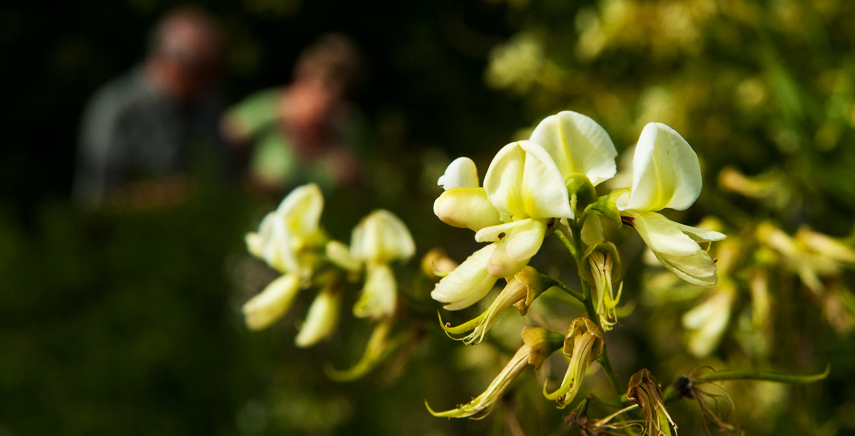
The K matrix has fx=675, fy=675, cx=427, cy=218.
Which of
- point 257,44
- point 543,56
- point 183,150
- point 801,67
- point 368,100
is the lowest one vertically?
point 368,100

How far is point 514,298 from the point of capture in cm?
41

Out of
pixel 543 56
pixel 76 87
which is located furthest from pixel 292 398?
pixel 76 87

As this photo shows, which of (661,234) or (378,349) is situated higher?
(661,234)

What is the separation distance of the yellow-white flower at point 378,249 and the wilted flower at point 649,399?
0.75 ft

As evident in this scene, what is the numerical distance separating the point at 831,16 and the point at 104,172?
2.18 metres

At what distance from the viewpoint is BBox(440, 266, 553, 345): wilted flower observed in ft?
1.31

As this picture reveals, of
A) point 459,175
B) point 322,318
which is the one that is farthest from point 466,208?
point 322,318

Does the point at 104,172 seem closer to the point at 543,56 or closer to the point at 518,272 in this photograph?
the point at 543,56

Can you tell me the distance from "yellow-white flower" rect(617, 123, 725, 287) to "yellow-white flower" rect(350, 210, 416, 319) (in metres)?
0.23

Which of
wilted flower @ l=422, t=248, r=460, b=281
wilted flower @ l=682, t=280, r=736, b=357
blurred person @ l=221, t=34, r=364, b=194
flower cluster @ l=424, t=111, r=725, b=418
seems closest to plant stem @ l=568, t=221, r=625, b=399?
flower cluster @ l=424, t=111, r=725, b=418

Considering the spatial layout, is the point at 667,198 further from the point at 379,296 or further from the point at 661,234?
the point at 379,296

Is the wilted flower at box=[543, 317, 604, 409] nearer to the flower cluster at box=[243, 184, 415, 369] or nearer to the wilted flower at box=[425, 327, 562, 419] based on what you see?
the wilted flower at box=[425, 327, 562, 419]

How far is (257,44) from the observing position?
436 centimetres

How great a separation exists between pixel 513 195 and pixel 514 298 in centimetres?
6
